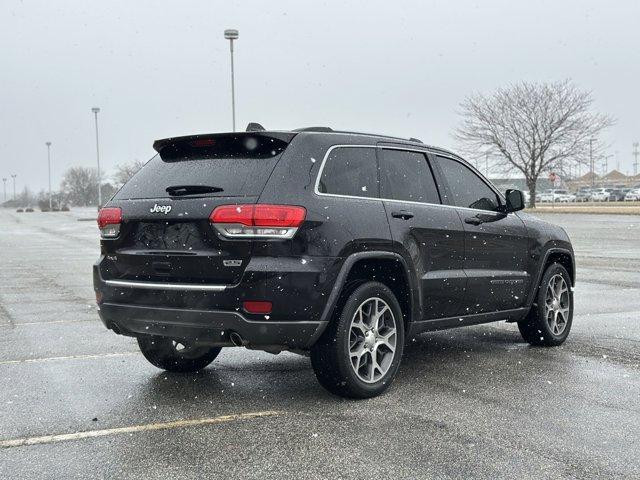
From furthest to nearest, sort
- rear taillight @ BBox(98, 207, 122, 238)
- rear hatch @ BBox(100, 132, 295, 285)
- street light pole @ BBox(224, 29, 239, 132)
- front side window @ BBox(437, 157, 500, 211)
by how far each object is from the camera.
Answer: street light pole @ BBox(224, 29, 239, 132)
front side window @ BBox(437, 157, 500, 211)
rear taillight @ BBox(98, 207, 122, 238)
rear hatch @ BBox(100, 132, 295, 285)

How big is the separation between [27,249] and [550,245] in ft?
60.1

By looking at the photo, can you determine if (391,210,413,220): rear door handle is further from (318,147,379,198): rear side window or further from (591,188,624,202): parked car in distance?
(591,188,624,202): parked car in distance

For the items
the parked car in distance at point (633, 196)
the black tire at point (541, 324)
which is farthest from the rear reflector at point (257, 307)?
the parked car in distance at point (633, 196)

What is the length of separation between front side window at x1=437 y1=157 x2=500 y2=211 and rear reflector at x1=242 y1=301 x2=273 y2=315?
210 cm

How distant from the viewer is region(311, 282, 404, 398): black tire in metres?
4.72

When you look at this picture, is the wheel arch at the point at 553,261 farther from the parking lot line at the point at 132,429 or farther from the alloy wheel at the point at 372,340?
the parking lot line at the point at 132,429

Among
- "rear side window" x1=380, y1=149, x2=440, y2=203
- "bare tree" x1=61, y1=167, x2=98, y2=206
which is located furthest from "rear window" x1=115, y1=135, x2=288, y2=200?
"bare tree" x1=61, y1=167, x2=98, y2=206

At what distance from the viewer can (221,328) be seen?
4.49m

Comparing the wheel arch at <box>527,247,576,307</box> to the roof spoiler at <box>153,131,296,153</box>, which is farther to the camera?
the wheel arch at <box>527,247,576,307</box>

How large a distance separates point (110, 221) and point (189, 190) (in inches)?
28.5

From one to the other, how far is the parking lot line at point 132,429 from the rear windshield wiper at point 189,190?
140cm

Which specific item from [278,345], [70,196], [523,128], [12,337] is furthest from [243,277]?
[70,196]

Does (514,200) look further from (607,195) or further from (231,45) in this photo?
(607,195)

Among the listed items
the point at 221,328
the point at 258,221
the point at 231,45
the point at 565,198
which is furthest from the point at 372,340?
the point at 565,198
